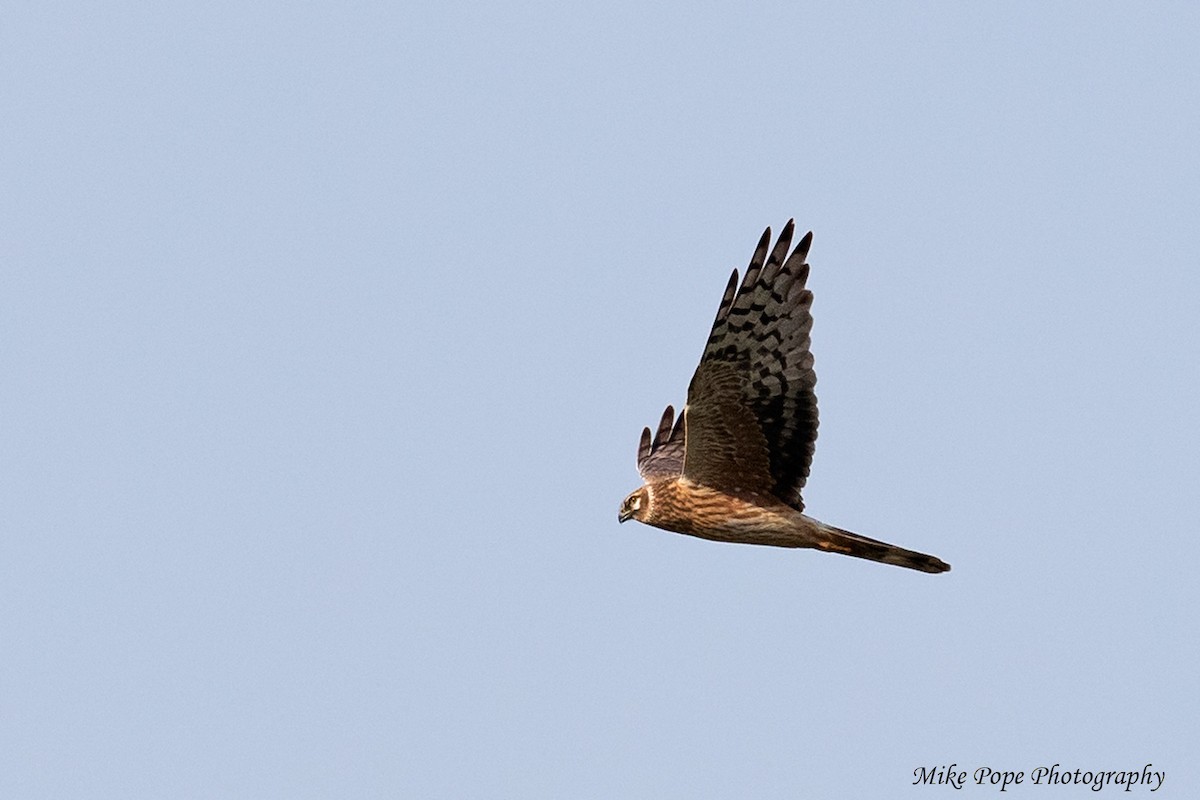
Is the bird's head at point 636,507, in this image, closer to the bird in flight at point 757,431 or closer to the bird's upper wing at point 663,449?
the bird in flight at point 757,431

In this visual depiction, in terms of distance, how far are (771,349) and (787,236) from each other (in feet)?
2.57

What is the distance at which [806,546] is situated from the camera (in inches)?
584

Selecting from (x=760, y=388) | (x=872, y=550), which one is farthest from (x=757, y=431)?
(x=872, y=550)

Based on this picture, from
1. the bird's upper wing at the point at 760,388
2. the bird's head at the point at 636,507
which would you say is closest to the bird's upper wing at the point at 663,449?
the bird's head at the point at 636,507

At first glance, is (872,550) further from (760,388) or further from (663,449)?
(663,449)

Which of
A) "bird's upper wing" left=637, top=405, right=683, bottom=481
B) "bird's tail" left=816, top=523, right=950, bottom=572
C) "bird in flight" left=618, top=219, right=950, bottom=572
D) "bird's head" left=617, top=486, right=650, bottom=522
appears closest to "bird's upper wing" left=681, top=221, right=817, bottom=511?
"bird in flight" left=618, top=219, right=950, bottom=572

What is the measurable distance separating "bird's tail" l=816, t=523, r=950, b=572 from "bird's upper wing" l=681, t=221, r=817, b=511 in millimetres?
363

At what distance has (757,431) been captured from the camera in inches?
568

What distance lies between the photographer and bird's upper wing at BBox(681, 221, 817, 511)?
1402cm

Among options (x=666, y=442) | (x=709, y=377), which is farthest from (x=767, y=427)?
(x=666, y=442)

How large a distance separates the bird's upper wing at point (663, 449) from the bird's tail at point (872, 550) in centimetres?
207

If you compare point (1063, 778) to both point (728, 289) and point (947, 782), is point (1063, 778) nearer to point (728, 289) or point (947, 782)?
point (947, 782)

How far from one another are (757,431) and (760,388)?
353 millimetres

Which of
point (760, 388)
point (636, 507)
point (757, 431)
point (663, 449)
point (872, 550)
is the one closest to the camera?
point (760, 388)
